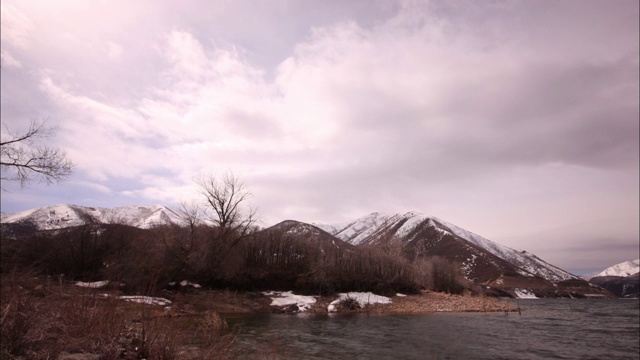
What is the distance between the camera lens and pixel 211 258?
48156 millimetres

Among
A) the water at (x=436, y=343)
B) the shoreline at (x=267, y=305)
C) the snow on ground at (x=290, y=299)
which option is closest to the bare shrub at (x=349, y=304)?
the shoreline at (x=267, y=305)

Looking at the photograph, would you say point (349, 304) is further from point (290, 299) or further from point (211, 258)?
point (211, 258)

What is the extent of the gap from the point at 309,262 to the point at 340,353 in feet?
143

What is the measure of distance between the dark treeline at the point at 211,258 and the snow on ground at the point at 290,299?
292 cm

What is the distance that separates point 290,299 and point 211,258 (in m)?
12.1

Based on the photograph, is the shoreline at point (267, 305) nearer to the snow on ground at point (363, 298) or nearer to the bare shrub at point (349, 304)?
the bare shrub at point (349, 304)

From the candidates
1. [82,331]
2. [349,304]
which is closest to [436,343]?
[82,331]

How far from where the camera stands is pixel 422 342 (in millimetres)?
19891

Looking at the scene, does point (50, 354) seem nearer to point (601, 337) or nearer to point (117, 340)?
point (117, 340)

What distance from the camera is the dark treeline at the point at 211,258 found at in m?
42.3

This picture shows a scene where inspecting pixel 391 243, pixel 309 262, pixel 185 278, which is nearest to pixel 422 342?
pixel 185 278

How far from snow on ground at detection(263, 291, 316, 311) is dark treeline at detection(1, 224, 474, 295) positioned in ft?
9.57

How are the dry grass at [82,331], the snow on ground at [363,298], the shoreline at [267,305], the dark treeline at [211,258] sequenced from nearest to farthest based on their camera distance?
the dry grass at [82,331], the shoreline at [267,305], the dark treeline at [211,258], the snow on ground at [363,298]

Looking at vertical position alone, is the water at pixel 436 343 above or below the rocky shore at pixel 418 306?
above
